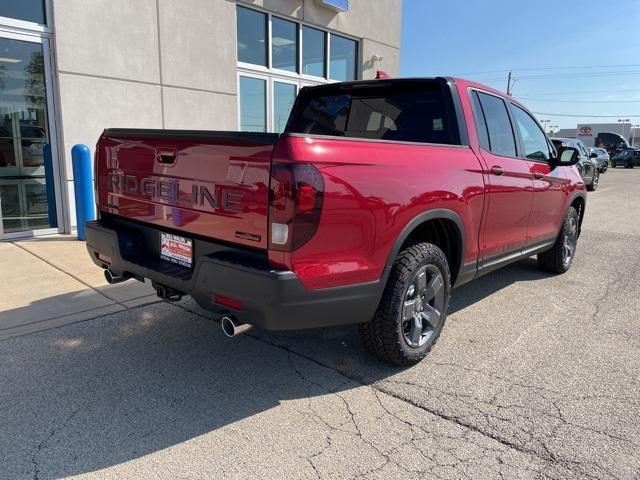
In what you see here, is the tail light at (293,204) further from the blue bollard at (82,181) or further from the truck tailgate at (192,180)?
the blue bollard at (82,181)

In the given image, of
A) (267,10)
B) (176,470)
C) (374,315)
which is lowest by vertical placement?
(176,470)

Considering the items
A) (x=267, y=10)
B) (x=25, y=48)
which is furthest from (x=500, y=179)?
(x=267, y=10)

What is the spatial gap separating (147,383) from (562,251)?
4.79 meters

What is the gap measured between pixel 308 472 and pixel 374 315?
1093 mm

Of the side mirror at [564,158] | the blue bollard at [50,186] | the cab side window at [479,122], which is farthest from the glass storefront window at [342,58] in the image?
the cab side window at [479,122]

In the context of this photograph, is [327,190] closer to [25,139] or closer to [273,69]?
[25,139]

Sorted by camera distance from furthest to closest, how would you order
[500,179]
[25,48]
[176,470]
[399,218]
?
[25,48]
[500,179]
[399,218]
[176,470]

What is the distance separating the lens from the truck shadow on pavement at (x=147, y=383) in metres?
2.62

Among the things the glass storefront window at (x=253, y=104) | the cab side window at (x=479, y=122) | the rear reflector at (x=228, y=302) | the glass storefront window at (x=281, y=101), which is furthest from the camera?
the glass storefront window at (x=281, y=101)

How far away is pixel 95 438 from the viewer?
267cm

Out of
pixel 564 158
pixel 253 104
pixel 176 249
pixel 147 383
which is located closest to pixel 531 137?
pixel 564 158

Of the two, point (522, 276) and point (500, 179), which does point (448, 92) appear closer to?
point (500, 179)

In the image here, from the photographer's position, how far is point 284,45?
10.4m

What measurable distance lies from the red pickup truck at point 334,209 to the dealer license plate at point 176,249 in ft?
0.05
